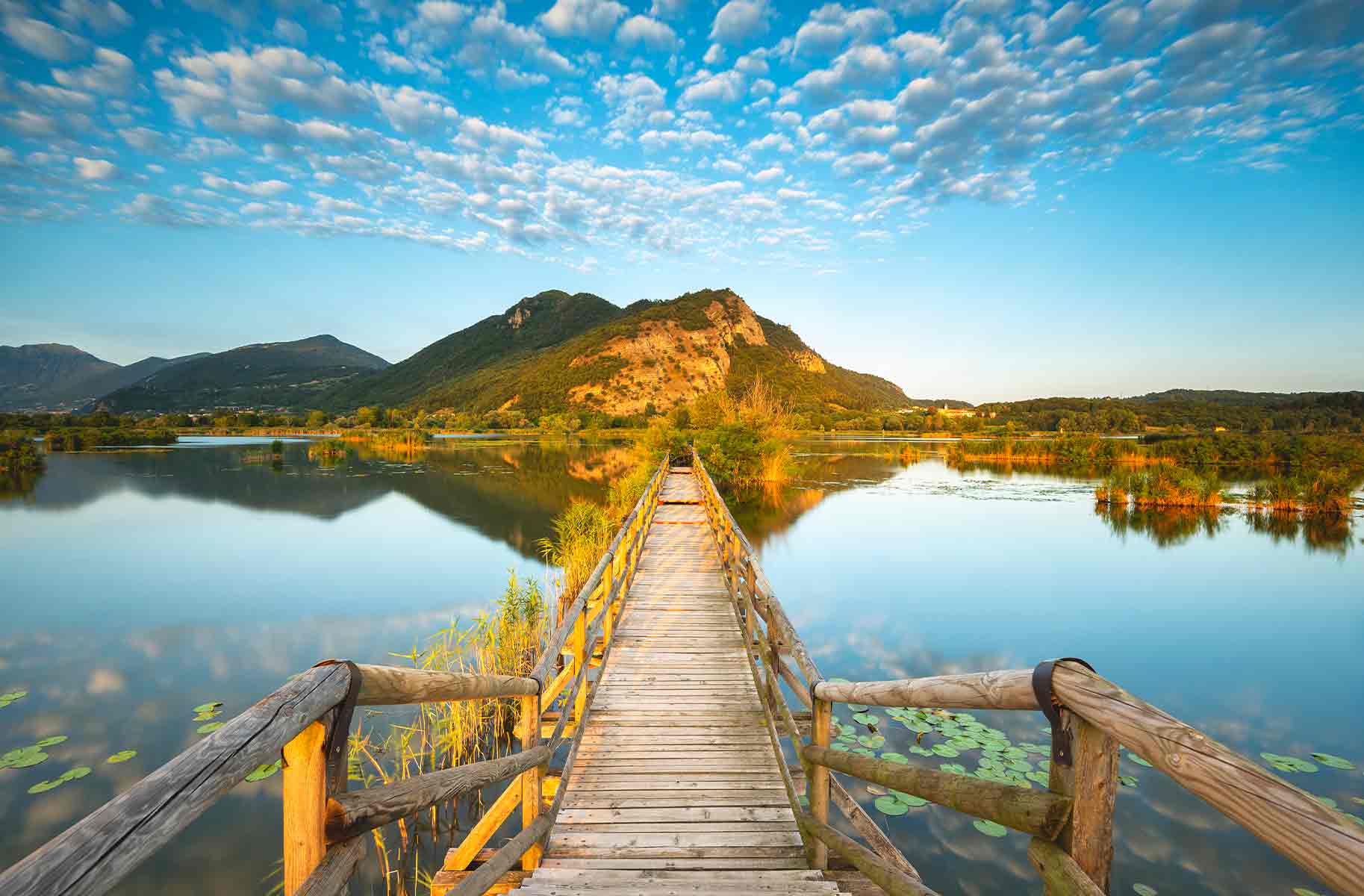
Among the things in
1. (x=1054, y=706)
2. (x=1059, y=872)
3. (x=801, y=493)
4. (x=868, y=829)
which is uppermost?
(x=1054, y=706)

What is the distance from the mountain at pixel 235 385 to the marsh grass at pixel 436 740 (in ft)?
490

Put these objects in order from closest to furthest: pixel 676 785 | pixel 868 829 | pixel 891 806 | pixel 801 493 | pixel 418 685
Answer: pixel 418 685
pixel 868 829
pixel 676 785
pixel 891 806
pixel 801 493

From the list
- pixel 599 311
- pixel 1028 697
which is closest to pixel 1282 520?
pixel 1028 697

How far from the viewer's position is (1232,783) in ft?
3.45

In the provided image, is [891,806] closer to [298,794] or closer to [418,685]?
[418,685]

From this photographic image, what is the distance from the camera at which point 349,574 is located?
1420cm

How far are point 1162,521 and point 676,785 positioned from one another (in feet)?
73.8

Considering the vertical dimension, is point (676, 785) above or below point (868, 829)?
below

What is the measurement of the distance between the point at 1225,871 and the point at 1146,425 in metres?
65.6

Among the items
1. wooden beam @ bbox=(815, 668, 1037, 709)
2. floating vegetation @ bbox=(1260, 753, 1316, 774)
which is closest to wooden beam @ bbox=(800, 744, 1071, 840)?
wooden beam @ bbox=(815, 668, 1037, 709)

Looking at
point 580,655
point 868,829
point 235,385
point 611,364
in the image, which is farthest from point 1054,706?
point 235,385

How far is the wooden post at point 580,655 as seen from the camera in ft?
15.2

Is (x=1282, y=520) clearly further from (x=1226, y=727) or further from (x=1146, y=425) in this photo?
(x=1146, y=425)

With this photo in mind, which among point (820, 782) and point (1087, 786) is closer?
point (1087, 786)
